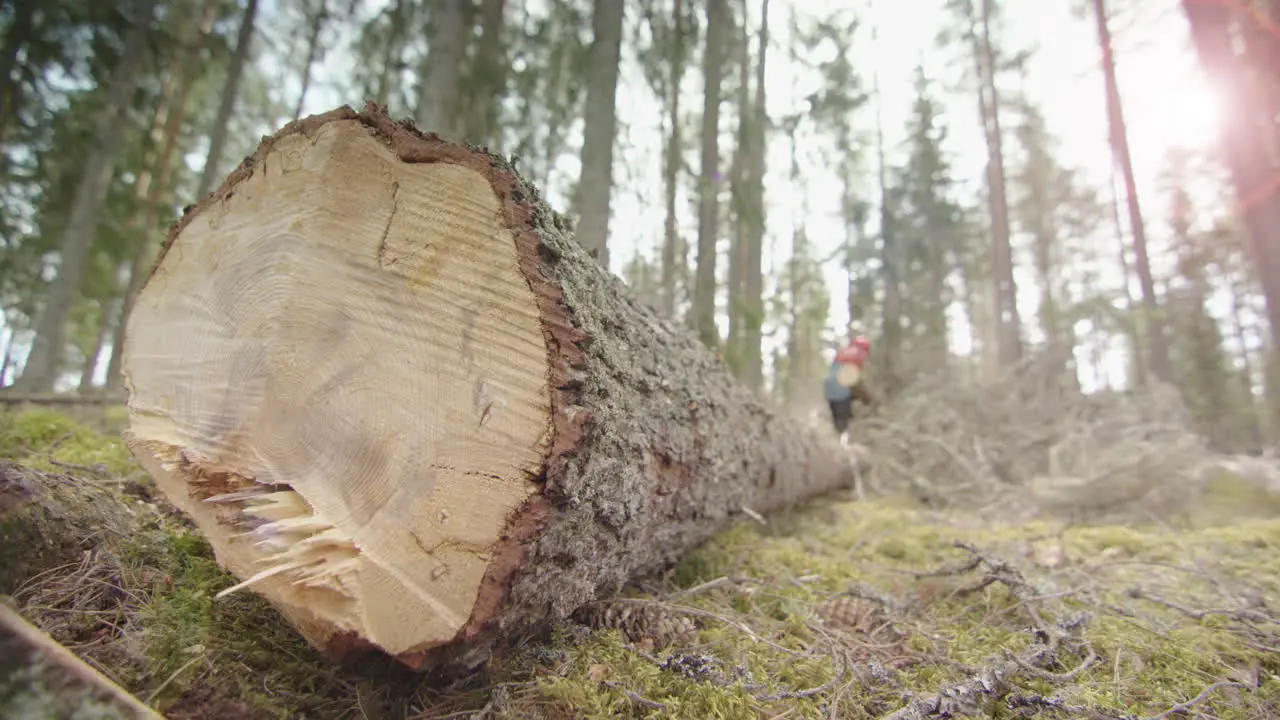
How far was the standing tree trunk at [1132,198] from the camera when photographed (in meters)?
10.4

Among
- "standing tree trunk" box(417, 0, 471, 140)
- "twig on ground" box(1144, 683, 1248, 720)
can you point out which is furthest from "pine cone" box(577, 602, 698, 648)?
"standing tree trunk" box(417, 0, 471, 140)

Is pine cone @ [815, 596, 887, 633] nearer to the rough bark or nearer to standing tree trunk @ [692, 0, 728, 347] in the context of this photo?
standing tree trunk @ [692, 0, 728, 347]

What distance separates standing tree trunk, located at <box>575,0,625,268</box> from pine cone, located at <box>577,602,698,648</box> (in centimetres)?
303

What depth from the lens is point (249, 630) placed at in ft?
4.91

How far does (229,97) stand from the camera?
26.3 ft

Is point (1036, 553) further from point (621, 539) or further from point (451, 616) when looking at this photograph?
point (451, 616)

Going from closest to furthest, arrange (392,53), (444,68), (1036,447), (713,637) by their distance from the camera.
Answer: (713,637), (444,68), (1036,447), (392,53)

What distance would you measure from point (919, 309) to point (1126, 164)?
5009 millimetres

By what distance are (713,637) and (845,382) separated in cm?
572

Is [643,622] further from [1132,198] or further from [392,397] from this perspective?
[1132,198]

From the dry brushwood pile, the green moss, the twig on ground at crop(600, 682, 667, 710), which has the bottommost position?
the twig on ground at crop(600, 682, 667, 710)

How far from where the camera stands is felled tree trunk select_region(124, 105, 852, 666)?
1239 mm

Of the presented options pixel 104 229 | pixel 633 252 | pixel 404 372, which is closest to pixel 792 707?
pixel 404 372

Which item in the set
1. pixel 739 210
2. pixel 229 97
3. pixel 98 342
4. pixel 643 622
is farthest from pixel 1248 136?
pixel 98 342
